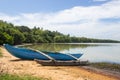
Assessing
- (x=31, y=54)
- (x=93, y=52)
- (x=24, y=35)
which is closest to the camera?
(x=31, y=54)

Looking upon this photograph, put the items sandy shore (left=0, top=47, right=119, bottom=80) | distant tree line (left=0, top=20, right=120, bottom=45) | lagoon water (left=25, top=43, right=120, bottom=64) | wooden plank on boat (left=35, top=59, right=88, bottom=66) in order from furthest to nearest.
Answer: distant tree line (left=0, top=20, right=120, bottom=45)
lagoon water (left=25, top=43, right=120, bottom=64)
wooden plank on boat (left=35, top=59, right=88, bottom=66)
sandy shore (left=0, top=47, right=119, bottom=80)

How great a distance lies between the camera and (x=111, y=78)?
68.5 feet

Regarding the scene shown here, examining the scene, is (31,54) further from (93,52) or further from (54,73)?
(93,52)

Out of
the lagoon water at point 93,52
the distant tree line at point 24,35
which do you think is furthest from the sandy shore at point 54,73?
the distant tree line at point 24,35

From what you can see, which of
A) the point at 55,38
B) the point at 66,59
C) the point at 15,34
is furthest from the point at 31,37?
the point at 66,59

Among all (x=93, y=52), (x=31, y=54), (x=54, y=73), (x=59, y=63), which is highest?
(x=31, y=54)

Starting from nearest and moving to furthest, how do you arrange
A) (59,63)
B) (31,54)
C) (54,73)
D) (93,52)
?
(54,73), (59,63), (31,54), (93,52)

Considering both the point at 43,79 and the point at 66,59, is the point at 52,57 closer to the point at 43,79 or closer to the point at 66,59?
the point at 66,59

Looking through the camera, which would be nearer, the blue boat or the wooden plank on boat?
the wooden plank on boat

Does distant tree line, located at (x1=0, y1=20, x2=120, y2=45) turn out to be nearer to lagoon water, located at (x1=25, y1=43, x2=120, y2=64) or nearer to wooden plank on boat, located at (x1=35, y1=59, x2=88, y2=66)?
lagoon water, located at (x1=25, y1=43, x2=120, y2=64)

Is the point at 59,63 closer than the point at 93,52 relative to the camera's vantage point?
Yes

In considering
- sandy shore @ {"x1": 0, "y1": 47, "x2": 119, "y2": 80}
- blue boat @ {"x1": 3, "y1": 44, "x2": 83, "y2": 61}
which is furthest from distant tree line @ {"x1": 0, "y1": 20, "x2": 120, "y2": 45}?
sandy shore @ {"x1": 0, "y1": 47, "x2": 119, "y2": 80}

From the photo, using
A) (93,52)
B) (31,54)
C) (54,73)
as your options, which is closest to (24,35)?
(93,52)

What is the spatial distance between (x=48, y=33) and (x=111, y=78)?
467 ft
